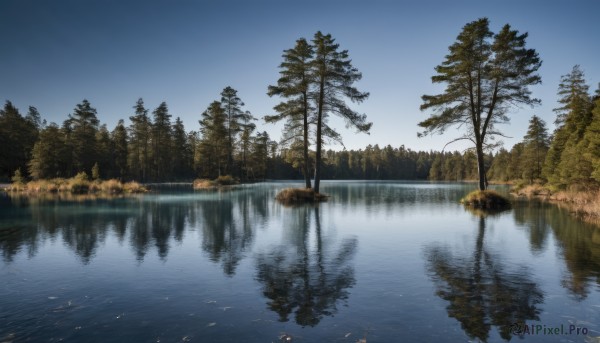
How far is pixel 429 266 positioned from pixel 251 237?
736 cm

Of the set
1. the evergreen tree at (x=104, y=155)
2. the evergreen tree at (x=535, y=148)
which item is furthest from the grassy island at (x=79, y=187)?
the evergreen tree at (x=535, y=148)

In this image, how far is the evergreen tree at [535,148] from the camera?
2372 inches

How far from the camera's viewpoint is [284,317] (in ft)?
21.4

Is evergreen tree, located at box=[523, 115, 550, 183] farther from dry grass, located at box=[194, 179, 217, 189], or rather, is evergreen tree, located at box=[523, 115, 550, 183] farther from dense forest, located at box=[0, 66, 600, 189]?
dry grass, located at box=[194, 179, 217, 189]

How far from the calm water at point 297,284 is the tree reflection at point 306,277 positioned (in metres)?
0.04

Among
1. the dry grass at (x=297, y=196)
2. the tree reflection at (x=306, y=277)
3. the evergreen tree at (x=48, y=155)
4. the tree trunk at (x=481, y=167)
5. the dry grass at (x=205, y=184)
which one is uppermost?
the evergreen tree at (x=48, y=155)

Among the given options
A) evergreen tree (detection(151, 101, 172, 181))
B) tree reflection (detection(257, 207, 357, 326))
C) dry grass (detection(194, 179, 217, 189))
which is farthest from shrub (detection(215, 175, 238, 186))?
tree reflection (detection(257, 207, 357, 326))

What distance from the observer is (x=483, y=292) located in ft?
25.8

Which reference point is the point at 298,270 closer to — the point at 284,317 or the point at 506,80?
the point at 284,317

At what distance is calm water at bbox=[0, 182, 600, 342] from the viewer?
602 centimetres

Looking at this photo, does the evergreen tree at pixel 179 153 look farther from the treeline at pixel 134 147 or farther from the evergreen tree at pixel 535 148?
the evergreen tree at pixel 535 148

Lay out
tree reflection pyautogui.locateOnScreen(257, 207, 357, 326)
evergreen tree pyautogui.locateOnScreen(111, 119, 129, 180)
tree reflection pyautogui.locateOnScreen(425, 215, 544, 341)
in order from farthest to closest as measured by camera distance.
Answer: evergreen tree pyautogui.locateOnScreen(111, 119, 129, 180) < tree reflection pyautogui.locateOnScreen(257, 207, 357, 326) < tree reflection pyautogui.locateOnScreen(425, 215, 544, 341)

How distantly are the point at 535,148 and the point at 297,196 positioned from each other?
49.3 metres

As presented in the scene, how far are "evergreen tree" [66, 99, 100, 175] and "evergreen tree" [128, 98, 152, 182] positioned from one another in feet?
28.8
